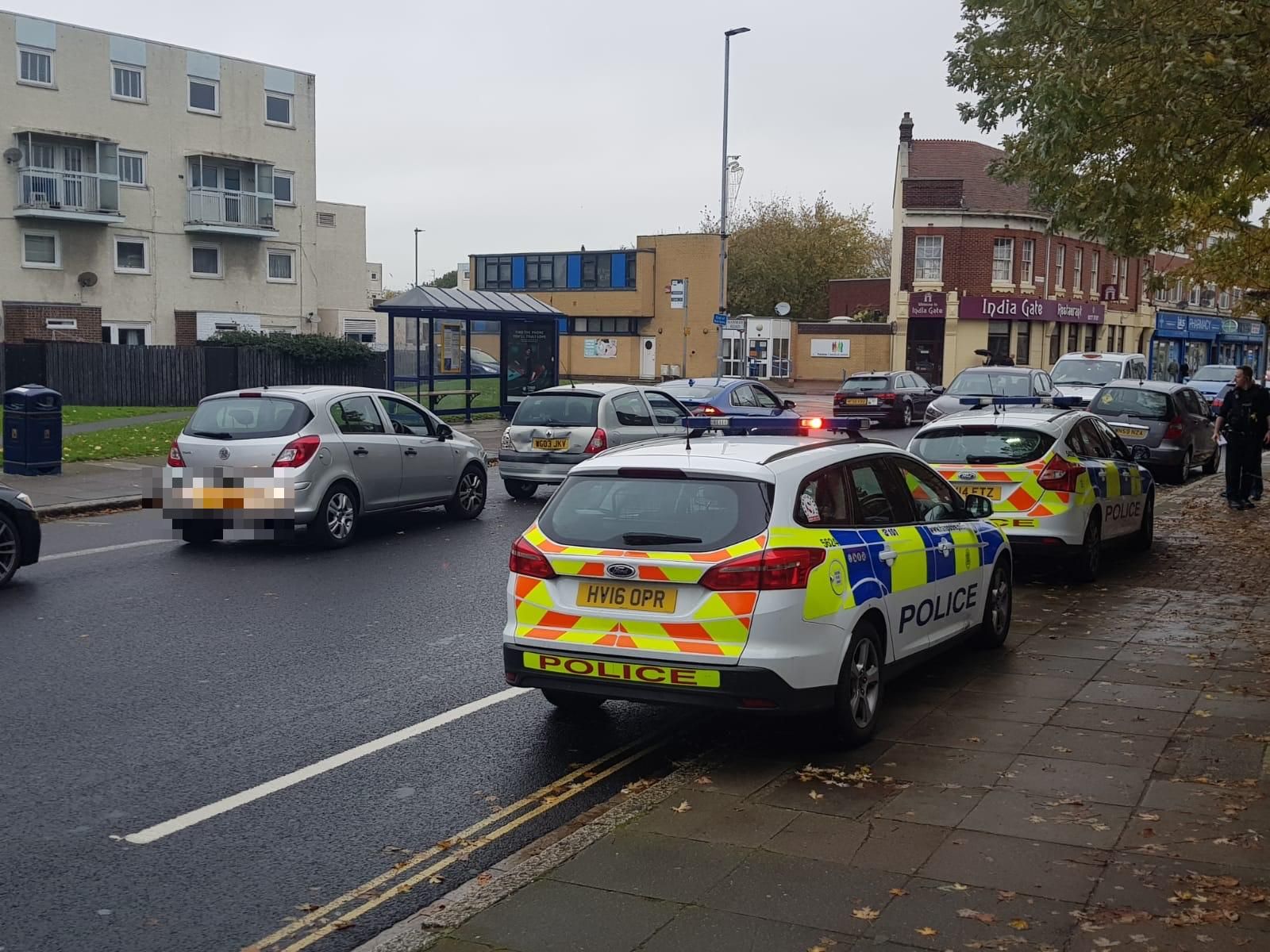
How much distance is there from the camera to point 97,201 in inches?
1703

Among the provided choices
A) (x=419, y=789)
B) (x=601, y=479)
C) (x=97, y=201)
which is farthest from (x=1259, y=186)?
(x=97, y=201)

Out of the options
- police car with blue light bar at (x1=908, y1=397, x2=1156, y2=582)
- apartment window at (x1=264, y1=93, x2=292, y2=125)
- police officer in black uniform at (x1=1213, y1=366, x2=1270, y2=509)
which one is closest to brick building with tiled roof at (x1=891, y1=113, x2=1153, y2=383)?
apartment window at (x1=264, y1=93, x2=292, y2=125)

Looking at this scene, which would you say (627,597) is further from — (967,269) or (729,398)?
(967,269)

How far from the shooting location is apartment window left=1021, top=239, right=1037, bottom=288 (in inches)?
2167

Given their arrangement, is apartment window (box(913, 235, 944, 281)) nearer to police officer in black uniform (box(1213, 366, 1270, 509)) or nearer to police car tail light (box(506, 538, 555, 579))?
police officer in black uniform (box(1213, 366, 1270, 509))

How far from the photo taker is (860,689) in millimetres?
6676

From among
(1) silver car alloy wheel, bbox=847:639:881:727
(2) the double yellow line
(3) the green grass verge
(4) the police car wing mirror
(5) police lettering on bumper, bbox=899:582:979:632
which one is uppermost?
(4) the police car wing mirror

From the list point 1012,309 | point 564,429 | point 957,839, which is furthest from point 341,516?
point 1012,309

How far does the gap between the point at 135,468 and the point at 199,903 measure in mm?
15693

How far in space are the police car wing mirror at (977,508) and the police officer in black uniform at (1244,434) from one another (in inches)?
364

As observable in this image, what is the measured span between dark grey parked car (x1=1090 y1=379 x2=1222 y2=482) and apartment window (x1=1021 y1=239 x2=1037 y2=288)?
34684mm

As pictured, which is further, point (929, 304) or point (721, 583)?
point (929, 304)

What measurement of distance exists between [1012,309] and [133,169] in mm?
34523

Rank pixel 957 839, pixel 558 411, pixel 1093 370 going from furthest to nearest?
pixel 1093 370 < pixel 558 411 < pixel 957 839
